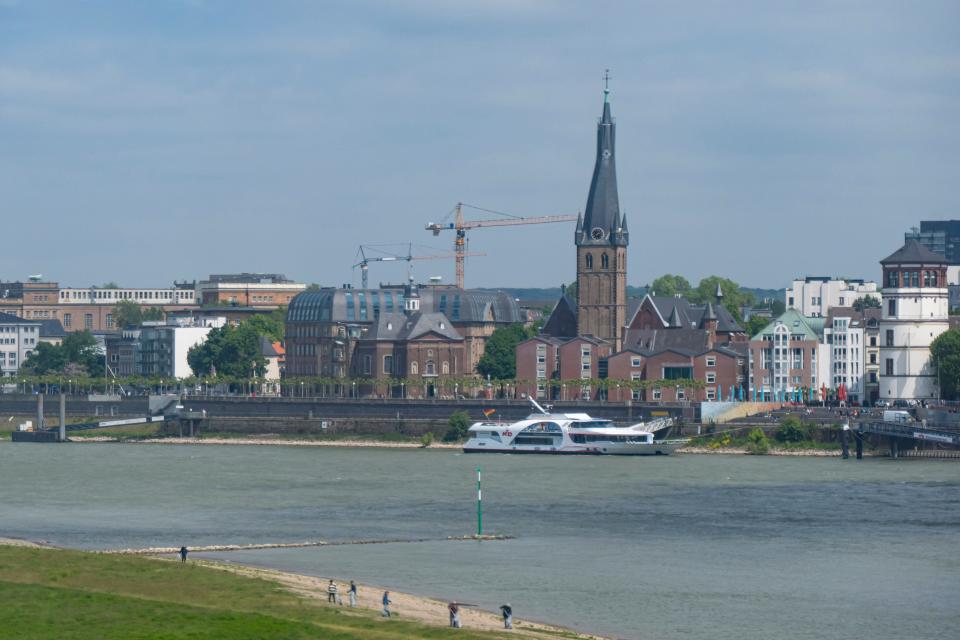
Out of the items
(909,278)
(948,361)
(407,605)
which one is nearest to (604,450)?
Answer: (948,361)

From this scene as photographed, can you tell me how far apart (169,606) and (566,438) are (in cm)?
8147

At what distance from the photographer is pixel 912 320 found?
161125mm

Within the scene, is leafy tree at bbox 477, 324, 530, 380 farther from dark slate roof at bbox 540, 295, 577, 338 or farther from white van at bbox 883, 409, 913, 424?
white van at bbox 883, 409, 913, 424

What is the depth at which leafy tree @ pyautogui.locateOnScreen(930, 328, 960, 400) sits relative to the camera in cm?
15625

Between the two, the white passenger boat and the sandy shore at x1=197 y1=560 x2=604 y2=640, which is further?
the white passenger boat

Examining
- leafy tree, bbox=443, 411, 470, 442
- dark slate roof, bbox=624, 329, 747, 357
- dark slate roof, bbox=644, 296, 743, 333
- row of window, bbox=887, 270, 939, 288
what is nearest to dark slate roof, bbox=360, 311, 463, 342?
dark slate roof, bbox=644, 296, 743, 333

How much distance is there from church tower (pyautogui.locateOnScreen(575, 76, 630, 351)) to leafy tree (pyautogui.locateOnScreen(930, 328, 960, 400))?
33.9m

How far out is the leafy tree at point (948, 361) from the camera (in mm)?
156250

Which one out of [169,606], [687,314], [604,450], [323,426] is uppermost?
[687,314]

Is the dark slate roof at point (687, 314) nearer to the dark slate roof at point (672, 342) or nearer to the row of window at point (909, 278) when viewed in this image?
the dark slate roof at point (672, 342)

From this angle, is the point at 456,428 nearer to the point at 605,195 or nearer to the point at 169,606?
the point at 605,195

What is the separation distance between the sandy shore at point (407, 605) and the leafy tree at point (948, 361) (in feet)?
314

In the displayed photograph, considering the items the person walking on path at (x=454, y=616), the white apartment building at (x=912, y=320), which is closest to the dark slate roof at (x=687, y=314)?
the white apartment building at (x=912, y=320)

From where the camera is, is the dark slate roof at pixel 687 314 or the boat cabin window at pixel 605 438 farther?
the dark slate roof at pixel 687 314
